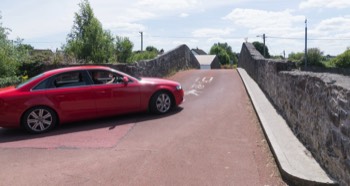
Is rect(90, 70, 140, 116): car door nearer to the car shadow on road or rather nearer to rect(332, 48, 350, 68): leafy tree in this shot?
the car shadow on road

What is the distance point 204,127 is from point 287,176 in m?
3.07

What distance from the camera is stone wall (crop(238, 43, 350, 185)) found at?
3.83m

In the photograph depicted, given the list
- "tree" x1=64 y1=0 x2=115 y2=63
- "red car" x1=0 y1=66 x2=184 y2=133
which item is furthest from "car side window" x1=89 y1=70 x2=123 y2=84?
"tree" x1=64 y1=0 x2=115 y2=63

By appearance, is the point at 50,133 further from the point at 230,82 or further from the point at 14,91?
the point at 230,82

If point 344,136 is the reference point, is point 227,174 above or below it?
below

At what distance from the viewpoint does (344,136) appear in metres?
3.79

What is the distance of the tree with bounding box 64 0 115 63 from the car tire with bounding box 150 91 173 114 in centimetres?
1248

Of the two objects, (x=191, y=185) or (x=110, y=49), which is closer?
(x=191, y=185)

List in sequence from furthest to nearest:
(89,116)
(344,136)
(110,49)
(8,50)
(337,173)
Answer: (110,49)
(8,50)
(89,116)
(337,173)
(344,136)

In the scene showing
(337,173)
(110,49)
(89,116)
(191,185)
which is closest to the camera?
(337,173)

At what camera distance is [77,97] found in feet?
26.0

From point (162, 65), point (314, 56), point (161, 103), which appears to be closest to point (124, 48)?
point (162, 65)

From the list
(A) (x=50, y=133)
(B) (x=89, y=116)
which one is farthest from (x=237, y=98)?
(A) (x=50, y=133)

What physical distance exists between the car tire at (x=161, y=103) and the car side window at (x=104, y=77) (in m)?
0.98
